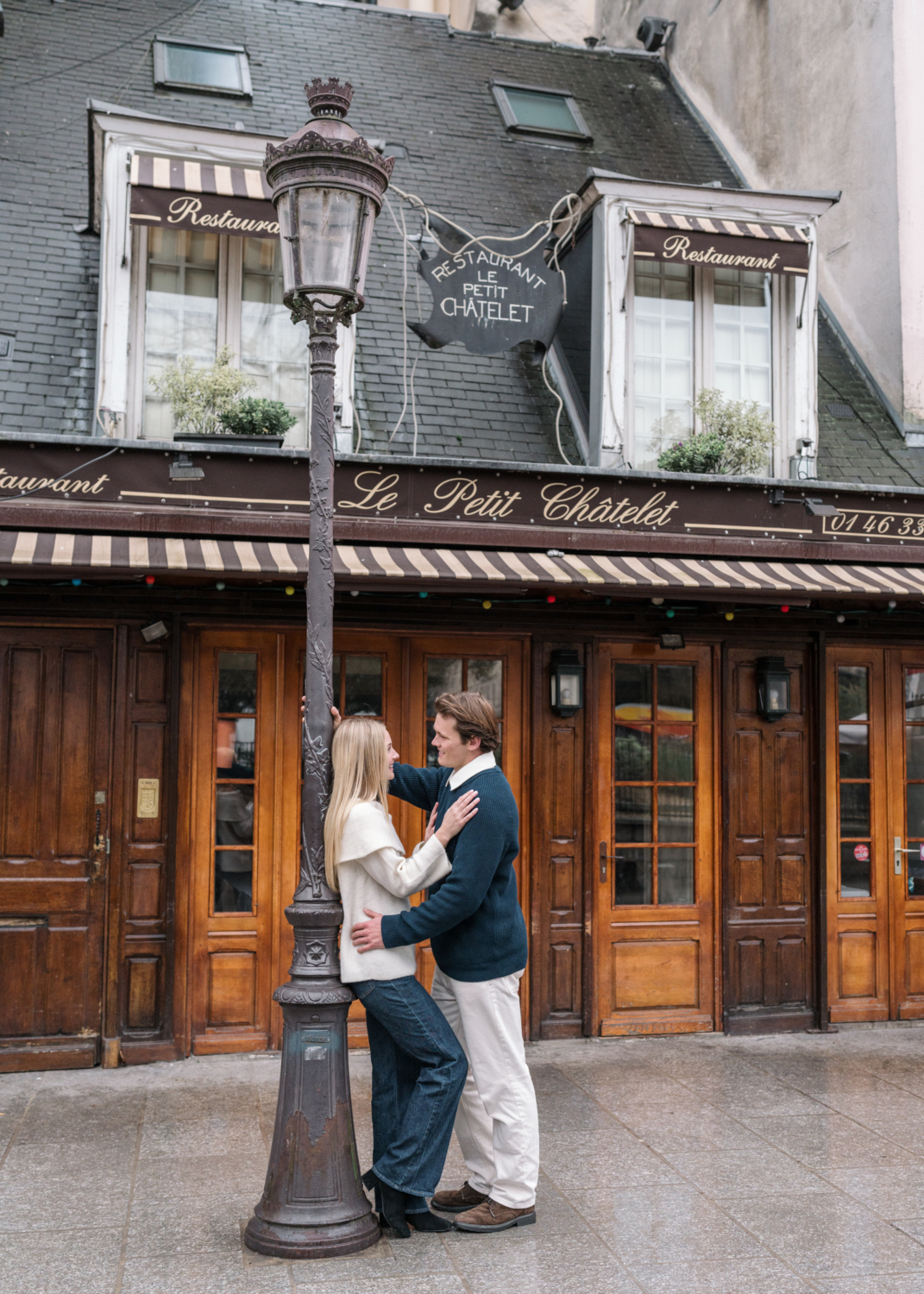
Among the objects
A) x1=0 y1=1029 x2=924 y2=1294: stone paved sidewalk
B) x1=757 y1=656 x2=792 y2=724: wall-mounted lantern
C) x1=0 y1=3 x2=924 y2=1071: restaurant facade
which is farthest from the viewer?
x1=757 y1=656 x2=792 y2=724: wall-mounted lantern

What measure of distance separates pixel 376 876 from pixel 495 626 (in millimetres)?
3456

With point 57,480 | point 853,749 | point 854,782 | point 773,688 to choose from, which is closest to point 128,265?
point 57,480

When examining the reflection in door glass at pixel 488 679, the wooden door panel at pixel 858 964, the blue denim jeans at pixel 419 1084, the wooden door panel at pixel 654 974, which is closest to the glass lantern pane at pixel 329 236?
the blue denim jeans at pixel 419 1084

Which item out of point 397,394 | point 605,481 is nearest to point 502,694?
point 605,481

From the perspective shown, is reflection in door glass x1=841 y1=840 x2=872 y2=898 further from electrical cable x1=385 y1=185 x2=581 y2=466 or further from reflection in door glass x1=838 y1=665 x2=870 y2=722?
electrical cable x1=385 y1=185 x2=581 y2=466

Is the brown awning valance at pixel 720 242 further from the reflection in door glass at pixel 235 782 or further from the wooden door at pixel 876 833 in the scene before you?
the reflection in door glass at pixel 235 782

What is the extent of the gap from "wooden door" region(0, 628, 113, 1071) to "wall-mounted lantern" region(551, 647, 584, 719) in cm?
279

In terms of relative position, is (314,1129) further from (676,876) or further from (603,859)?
(676,876)

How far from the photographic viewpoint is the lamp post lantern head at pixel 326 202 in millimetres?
4461

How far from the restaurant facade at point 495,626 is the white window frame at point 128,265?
25 mm

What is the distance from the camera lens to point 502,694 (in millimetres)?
7797

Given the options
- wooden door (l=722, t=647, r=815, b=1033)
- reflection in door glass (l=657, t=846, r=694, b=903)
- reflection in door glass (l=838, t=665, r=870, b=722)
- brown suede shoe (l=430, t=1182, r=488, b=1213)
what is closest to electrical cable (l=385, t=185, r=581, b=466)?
wooden door (l=722, t=647, r=815, b=1033)

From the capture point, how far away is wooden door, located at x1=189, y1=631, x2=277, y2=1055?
717 centimetres

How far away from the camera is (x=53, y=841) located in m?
6.98
